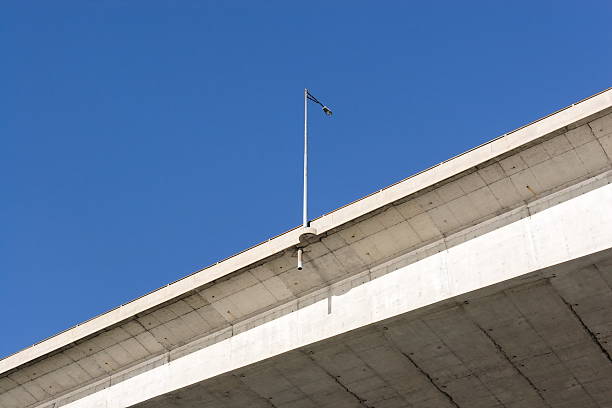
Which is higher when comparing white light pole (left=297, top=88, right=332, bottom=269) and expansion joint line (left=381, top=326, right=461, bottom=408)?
white light pole (left=297, top=88, right=332, bottom=269)

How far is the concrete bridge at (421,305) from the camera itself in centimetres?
2377

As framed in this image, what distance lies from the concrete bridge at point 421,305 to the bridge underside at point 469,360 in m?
0.05

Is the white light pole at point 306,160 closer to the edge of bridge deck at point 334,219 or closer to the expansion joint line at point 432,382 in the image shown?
the edge of bridge deck at point 334,219

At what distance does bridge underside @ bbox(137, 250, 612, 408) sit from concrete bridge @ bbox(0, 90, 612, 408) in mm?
47

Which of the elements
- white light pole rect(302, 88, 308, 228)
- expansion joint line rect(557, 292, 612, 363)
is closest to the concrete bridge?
expansion joint line rect(557, 292, 612, 363)

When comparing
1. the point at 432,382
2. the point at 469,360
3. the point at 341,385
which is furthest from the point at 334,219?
the point at 432,382

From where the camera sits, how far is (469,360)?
2639 centimetres

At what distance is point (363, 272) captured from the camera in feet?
87.9

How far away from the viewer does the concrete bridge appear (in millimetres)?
23766

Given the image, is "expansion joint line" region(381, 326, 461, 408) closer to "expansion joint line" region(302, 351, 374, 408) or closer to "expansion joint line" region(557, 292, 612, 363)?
"expansion joint line" region(302, 351, 374, 408)

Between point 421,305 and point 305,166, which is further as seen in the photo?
point 305,166

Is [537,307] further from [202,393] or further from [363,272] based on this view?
[202,393]

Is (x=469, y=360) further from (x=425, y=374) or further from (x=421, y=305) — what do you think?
(x=421, y=305)

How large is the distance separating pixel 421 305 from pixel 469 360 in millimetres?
2787
